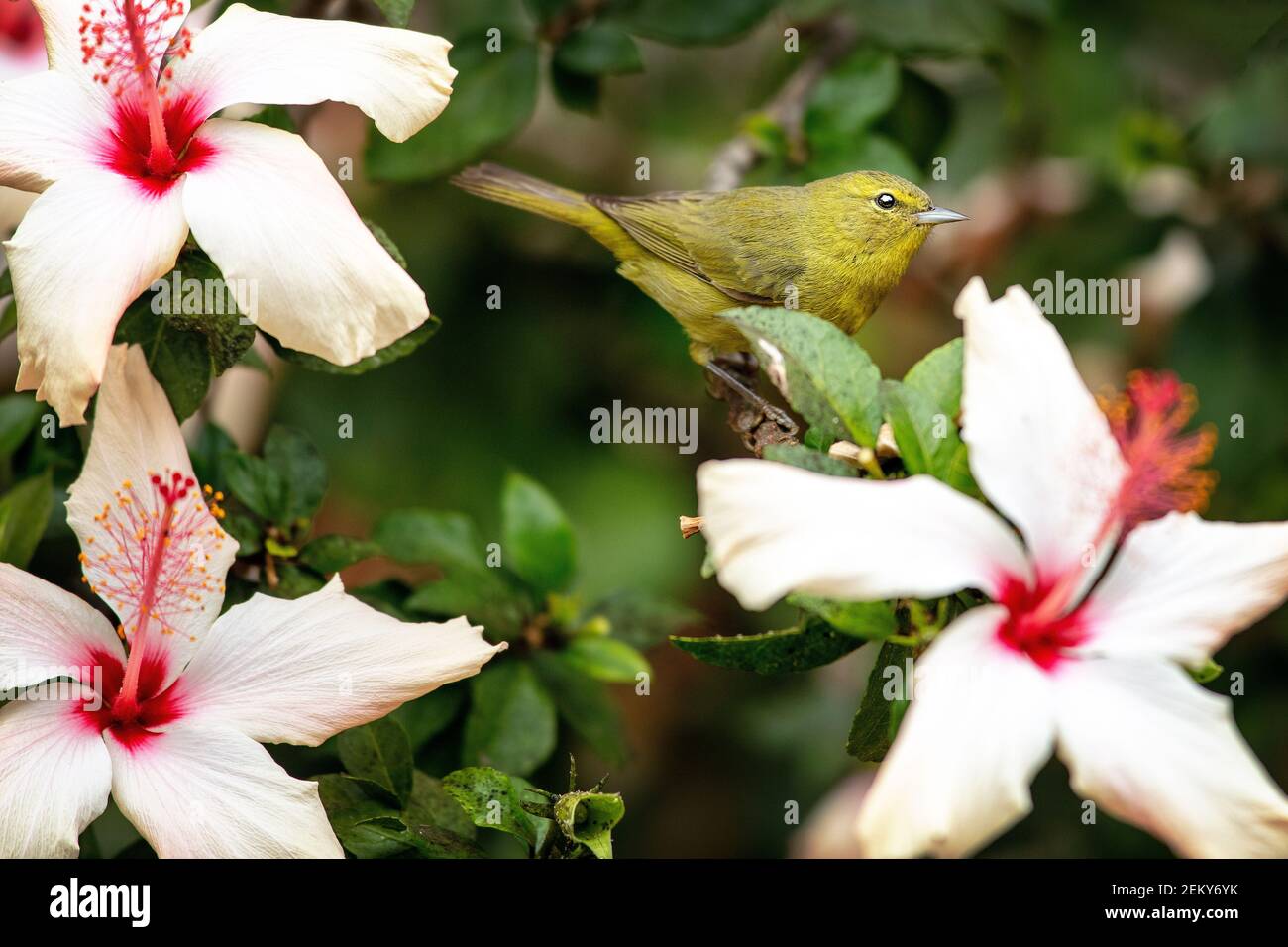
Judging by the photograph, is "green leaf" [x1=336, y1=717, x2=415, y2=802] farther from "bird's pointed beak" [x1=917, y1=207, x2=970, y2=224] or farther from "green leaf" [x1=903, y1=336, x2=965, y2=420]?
"bird's pointed beak" [x1=917, y1=207, x2=970, y2=224]

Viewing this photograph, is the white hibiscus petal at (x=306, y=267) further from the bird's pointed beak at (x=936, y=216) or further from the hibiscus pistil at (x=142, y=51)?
the bird's pointed beak at (x=936, y=216)

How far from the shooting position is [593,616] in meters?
1.75

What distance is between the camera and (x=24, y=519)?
1436 millimetres

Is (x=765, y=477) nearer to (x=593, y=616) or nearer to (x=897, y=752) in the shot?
(x=897, y=752)

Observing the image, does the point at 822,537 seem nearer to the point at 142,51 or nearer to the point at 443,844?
the point at 443,844

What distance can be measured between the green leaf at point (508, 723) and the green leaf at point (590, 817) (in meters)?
0.40

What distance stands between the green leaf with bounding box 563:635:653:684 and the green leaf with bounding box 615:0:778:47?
2.82 feet

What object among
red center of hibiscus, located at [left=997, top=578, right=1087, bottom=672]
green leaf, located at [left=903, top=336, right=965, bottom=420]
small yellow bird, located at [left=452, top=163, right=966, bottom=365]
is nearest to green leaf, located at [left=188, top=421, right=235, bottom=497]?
small yellow bird, located at [left=452, top=163, right=966, bottom=365]

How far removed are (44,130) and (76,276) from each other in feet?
0.60

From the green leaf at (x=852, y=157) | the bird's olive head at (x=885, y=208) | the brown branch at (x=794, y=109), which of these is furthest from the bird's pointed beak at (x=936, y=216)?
the brown branch at (x=794, y=109)

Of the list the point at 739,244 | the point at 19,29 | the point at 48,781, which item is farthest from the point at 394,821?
the point at 19,29

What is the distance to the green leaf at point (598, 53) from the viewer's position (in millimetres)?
1808

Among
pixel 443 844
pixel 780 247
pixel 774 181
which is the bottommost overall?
pixel 443 844

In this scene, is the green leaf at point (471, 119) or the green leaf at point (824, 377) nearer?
the green leaf at point (824, 377)
